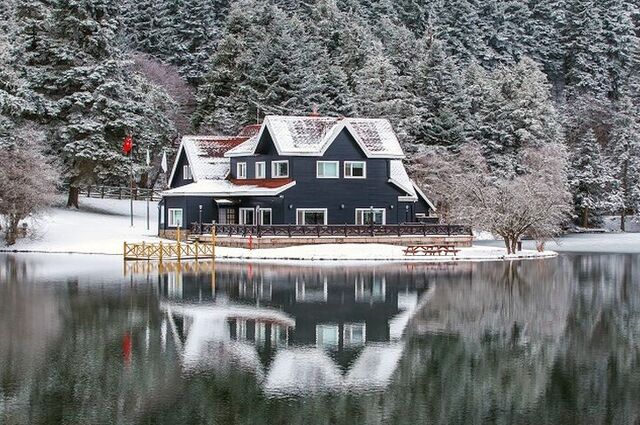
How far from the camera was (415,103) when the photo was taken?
3105 inches

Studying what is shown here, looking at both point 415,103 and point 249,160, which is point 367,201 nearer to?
point 249,160

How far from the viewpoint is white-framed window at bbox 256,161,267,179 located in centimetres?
6119

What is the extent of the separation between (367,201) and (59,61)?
24732 millimetres

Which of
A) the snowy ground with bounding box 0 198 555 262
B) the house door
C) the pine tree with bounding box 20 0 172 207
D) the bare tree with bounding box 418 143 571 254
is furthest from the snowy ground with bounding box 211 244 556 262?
the pine tree with bounding box 20 0 172 207

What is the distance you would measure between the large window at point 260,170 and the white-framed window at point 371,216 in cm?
651

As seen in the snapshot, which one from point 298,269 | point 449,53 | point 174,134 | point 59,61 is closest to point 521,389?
point 298,269

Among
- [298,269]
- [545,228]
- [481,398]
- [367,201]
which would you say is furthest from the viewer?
[367,201]

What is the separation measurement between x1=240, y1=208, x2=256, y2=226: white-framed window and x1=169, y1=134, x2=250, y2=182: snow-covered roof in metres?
4.30

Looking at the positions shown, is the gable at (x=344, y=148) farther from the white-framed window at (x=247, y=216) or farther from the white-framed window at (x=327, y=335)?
the white-framed window at (x=327, y=335)

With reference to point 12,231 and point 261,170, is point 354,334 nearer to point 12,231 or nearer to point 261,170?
point 12,231

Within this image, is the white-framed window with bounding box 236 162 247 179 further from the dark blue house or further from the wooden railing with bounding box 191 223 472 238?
the wooden railing with bounding box 191 223 472 238

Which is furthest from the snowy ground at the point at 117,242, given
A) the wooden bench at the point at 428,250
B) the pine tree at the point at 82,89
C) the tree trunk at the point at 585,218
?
the tree trunk at the point at 585,218

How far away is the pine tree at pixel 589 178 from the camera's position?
8425cm

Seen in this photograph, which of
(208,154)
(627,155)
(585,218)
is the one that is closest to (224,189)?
(208,154)
